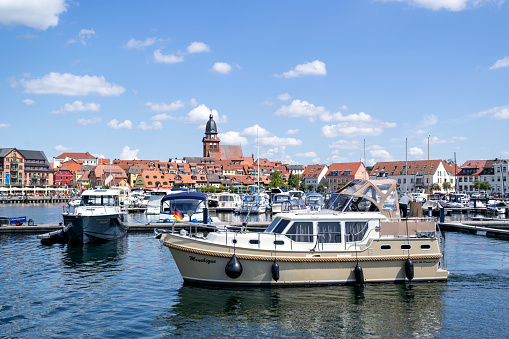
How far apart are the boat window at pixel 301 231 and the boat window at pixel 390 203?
4.22 metres

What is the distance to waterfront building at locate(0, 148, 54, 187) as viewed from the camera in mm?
143000

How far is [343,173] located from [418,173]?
24183mm

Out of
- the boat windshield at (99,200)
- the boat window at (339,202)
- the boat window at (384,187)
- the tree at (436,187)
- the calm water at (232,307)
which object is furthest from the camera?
the tree at (436,187)

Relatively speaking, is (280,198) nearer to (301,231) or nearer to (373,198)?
(373,198)

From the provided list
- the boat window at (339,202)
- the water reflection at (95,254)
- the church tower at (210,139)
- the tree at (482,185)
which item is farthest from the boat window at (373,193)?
the church tower at (210,139)

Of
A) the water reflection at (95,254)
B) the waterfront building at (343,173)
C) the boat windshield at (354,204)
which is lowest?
the water reflection at (95,254)

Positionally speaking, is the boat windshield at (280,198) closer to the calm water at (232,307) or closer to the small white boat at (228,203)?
the small white boat at (228,203)

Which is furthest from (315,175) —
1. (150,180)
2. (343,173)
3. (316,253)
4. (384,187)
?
(316,253)

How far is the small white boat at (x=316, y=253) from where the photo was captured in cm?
1755

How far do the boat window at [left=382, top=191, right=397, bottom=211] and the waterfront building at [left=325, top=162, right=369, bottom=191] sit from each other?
382 ft

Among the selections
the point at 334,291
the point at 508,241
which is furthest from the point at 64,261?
the point at 508,241

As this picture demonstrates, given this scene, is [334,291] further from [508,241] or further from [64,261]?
[508,241]

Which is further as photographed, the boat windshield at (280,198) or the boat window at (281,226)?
the boat windshield at (280,198)

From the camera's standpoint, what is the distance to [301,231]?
1830 centimetres
